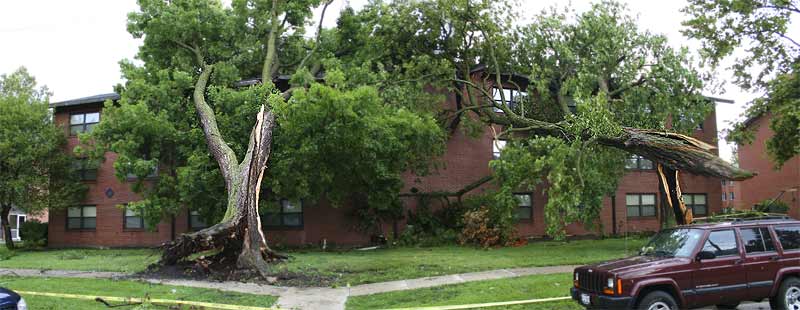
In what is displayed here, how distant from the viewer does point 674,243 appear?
338 inches

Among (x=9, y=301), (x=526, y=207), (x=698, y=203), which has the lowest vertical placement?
(x=9, y=301)

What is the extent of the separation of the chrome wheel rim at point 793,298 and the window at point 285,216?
18052 mm

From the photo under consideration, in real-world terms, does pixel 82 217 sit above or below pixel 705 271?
above

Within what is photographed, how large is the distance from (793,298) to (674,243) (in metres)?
1.91

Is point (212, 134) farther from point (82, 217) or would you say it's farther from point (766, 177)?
point (766, 177)

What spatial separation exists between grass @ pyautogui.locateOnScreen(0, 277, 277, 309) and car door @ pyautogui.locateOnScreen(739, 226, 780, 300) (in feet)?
25.1

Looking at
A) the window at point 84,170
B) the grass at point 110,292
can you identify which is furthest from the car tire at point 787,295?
the window at point 84,170

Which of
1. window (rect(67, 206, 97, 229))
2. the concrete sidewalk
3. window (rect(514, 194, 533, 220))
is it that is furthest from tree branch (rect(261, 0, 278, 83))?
window (rect(514, 194, 533, 220))

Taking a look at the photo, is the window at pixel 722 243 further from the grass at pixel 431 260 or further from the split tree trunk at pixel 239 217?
the split tree trunk at pixel 239 217

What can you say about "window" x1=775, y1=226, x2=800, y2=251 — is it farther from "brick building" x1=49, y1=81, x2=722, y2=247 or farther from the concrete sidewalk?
"brick building" x1=49, y1=81, x2=722, y2=247

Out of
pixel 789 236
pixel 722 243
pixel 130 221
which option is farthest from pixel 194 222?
pixel 789 236

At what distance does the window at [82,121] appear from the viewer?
26.5 m

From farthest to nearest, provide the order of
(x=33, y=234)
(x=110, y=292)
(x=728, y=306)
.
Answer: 1. (x=33, y=234)
2. (x=110, y=292)
3. (x=728, y=306)

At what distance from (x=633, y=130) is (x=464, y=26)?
8.03m
